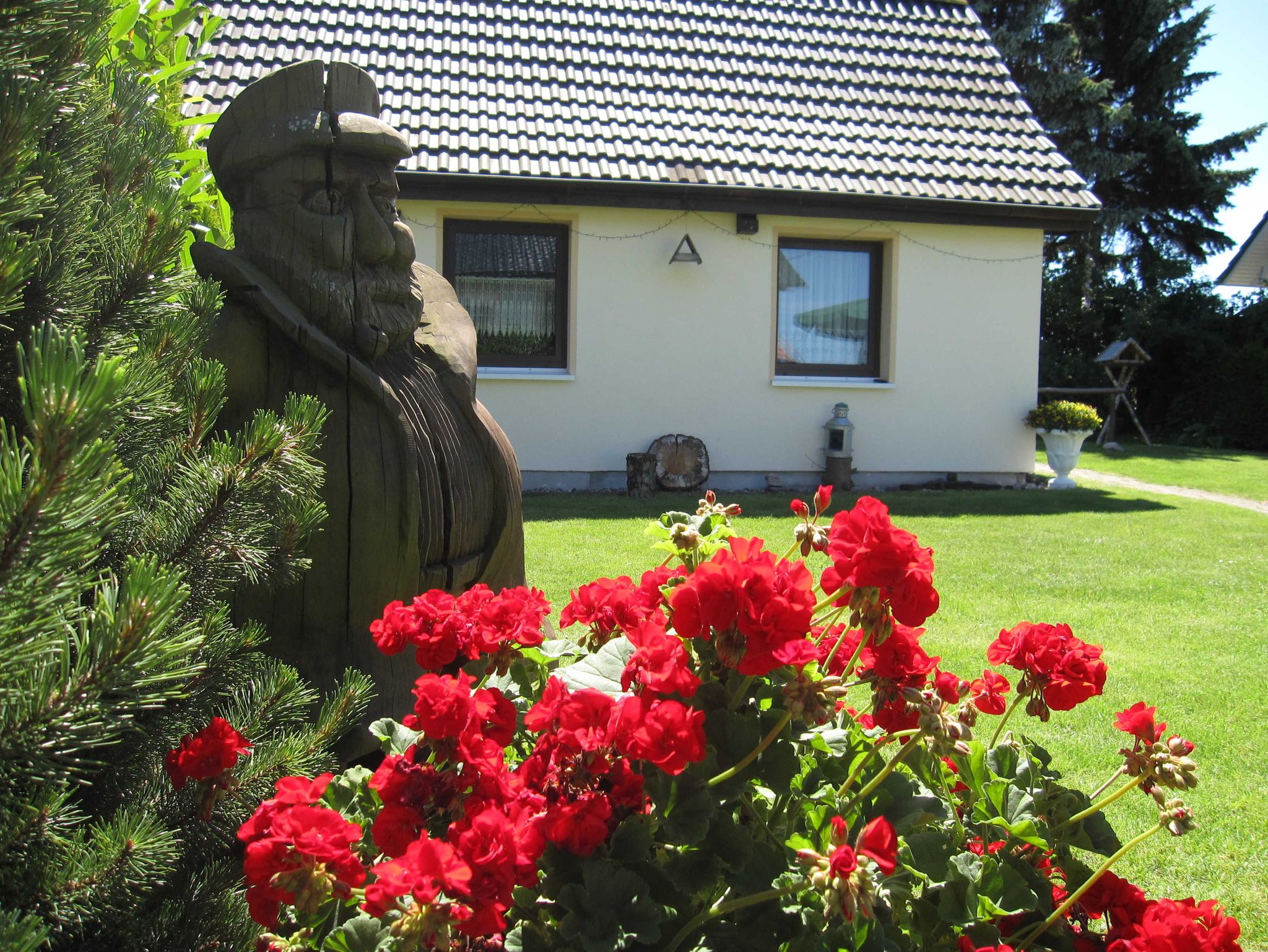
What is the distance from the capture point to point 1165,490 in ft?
40.7

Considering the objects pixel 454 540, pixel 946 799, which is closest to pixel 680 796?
pixel 946 799

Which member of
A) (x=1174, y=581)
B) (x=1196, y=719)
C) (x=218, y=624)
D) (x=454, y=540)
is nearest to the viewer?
(x=218, y=624)

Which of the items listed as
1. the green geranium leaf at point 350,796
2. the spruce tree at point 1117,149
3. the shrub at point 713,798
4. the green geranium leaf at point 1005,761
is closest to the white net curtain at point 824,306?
the green geranium leaf at point 1005,761

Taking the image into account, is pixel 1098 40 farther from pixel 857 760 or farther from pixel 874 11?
pixel 857 760

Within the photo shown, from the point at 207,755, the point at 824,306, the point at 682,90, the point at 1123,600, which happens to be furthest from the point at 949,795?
the point at 682,90

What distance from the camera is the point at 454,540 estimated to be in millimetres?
2346

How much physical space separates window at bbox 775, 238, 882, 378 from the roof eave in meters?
0.73

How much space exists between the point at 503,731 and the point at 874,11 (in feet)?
43.3

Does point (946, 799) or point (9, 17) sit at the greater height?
point (9, 17)

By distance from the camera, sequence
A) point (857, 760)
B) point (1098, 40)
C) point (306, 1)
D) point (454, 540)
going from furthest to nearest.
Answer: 1. point (1098, 40)
2. point (306, 1)
3. point (454, 540)
4. point (857, 760)

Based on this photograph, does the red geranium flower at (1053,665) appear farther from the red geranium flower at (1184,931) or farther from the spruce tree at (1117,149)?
the spruce tree at (1117,149)

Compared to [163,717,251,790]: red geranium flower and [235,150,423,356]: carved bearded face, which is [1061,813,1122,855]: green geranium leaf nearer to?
[163,717,251,790]: red geranium flower

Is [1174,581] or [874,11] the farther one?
[874,11]

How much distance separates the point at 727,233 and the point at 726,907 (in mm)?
9545
